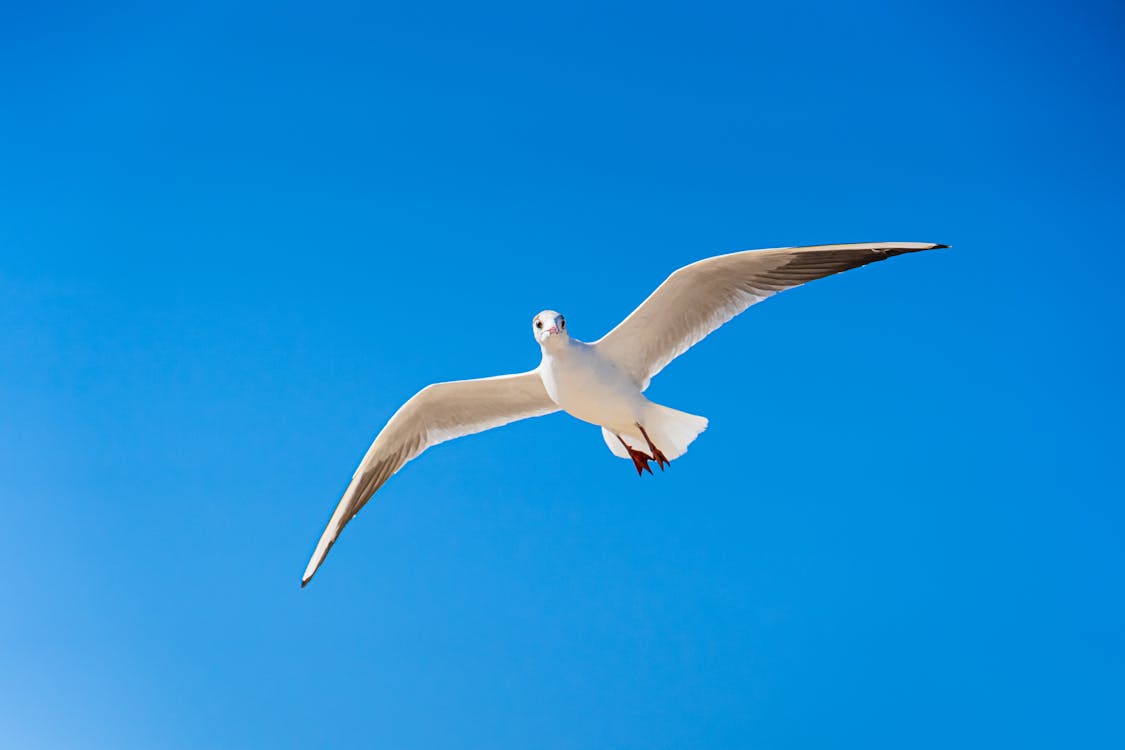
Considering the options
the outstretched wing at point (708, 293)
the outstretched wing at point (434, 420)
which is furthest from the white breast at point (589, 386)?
the outstretched wing at point (434, 420)

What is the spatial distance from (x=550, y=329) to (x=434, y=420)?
145 cm

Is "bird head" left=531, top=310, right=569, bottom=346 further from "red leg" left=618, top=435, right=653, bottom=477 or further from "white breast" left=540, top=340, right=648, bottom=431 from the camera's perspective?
"red leg" left=618, top=435, right=653, bottom=477

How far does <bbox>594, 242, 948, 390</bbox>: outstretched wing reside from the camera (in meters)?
6.23

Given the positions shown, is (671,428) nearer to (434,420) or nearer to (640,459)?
(640,459)

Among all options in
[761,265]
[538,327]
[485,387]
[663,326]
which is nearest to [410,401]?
[485,387]

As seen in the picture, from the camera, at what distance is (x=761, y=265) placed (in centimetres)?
632

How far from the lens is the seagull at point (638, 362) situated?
6.30m

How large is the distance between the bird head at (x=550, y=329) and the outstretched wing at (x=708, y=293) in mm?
353

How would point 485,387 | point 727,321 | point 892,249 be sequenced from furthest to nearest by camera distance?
1. point 485,387
2. point 727,321
3. point 892,249

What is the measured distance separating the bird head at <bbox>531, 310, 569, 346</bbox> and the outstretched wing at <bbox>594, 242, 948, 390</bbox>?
35 cm

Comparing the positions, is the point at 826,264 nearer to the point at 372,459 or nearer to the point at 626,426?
the point at 626,426

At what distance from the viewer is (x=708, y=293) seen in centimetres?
647

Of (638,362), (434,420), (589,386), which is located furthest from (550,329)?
(434,420)

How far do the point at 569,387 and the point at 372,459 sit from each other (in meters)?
1.70
